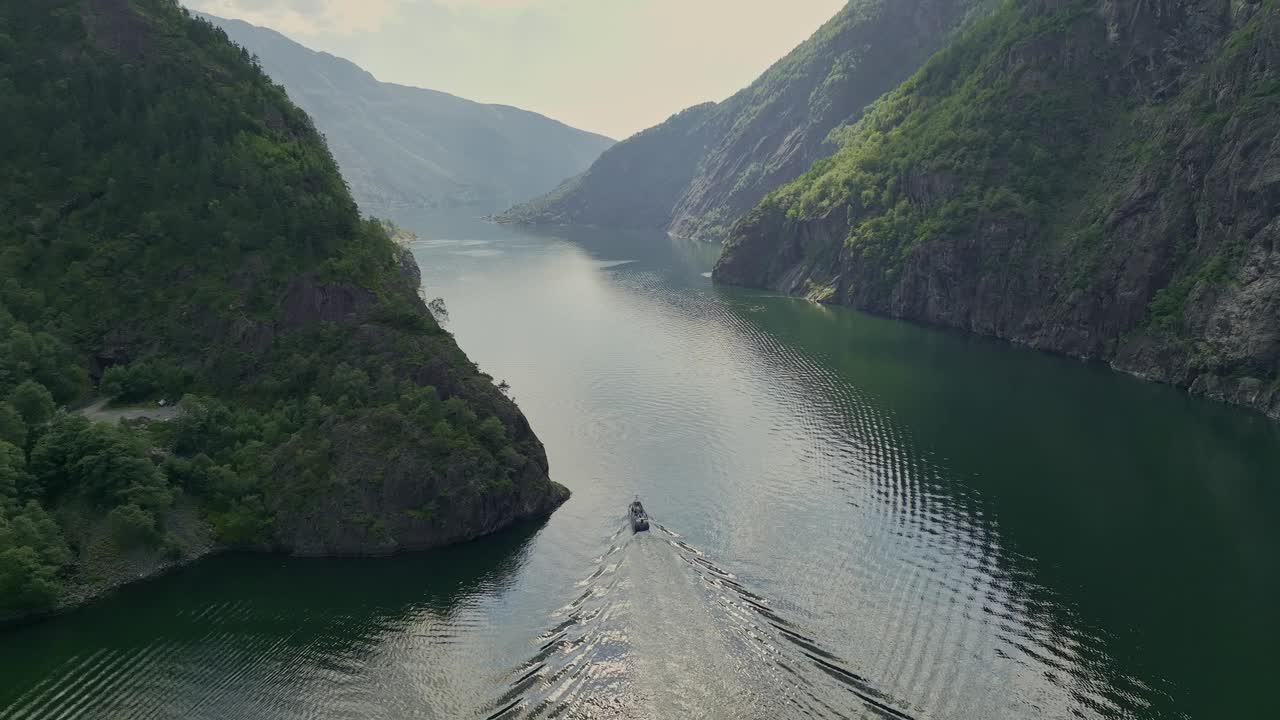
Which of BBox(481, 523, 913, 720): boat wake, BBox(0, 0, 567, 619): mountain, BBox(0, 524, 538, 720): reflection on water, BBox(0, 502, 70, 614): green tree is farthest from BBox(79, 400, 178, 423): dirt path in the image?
BBox(481, 523, 913, 720): boat wake

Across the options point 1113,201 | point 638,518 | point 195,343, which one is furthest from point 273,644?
point 1113,201

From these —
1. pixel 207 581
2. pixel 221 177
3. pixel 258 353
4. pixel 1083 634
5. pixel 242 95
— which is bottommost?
pixel 207 581

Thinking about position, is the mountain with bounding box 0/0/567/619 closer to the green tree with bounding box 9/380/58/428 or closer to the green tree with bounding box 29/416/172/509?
the green tree with bounding box 29/416/172/509

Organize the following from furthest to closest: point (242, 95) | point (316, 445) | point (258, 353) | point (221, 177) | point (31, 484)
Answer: point (242, 95), point (221, 177), point (258, 353), point (316, 445), point (31, 484)

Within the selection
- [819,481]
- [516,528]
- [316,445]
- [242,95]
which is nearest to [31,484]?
[316,445]

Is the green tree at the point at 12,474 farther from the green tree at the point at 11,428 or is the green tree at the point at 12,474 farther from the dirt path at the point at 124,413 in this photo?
the dirt path at the point at 124,413

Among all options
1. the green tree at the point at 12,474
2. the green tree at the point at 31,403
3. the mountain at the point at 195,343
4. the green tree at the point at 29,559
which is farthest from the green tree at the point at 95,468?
the green tree at the point at 29,559

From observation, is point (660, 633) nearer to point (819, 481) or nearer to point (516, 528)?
point (516, 528)
